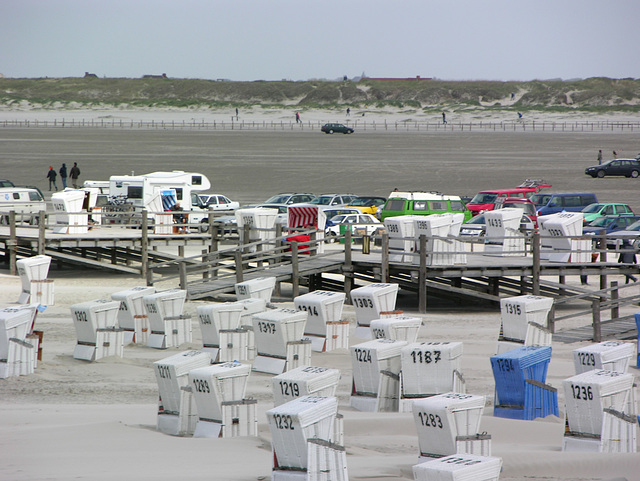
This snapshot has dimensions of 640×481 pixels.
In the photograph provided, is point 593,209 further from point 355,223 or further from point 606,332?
point 606,332

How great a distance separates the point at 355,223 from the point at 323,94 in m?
121

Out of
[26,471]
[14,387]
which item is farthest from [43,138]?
[26,471]

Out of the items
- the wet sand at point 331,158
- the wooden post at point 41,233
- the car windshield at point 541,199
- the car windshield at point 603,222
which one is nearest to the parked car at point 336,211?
the car windshield at point 603,222

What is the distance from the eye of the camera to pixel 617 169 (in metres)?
55.8

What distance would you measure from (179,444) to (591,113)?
109 meters

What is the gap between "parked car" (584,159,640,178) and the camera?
55.3m

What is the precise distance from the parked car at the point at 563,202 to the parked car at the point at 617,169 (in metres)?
17.0

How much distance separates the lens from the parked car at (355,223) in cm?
3203

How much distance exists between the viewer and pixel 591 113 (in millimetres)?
112750

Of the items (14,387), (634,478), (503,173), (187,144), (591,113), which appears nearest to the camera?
(634,478)

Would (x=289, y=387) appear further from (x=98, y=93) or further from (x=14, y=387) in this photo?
(x=98, y=93)

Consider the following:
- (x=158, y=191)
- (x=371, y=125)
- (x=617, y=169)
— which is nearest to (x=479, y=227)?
(x=158, y=191)

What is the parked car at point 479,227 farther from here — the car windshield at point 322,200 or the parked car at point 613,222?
the car windshield at point 322,200

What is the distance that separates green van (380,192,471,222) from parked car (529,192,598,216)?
478 centimetres
